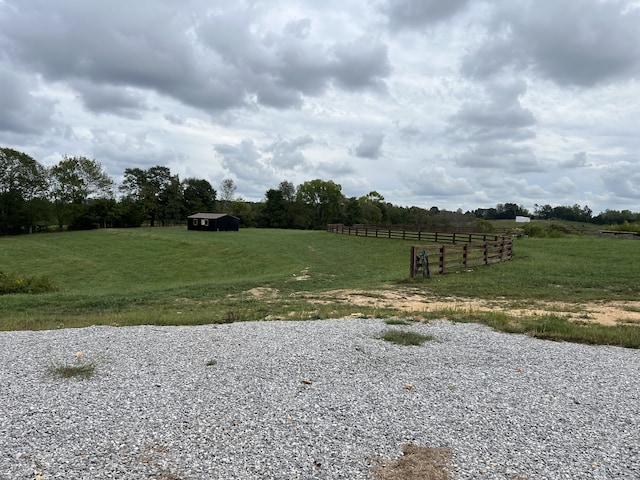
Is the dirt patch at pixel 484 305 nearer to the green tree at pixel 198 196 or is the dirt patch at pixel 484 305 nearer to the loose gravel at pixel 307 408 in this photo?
the loose gravel at pixel 307 408

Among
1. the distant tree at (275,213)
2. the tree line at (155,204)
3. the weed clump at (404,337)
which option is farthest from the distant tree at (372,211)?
the weed clump at (404,337)

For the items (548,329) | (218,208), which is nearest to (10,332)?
(548,329)

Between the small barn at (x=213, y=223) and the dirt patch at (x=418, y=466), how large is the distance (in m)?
61.9

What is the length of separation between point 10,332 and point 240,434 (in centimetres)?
613

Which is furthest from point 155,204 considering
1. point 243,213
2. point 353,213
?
point 353,213

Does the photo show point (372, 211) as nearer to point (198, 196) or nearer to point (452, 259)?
point (198, 196)

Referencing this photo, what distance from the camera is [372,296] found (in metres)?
12.5

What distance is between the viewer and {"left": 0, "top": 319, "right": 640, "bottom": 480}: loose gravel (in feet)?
11.1

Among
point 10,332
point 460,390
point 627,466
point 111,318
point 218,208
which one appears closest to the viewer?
point 627,466

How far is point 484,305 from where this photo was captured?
11031 mm

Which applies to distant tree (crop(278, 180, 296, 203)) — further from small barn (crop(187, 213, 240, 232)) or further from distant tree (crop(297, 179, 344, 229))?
small barn (crop(187, 213, 240, 232))

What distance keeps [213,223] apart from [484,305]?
56.8 m

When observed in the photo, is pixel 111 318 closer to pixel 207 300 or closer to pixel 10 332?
pixel 10 332

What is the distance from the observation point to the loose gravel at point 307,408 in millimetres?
3393
